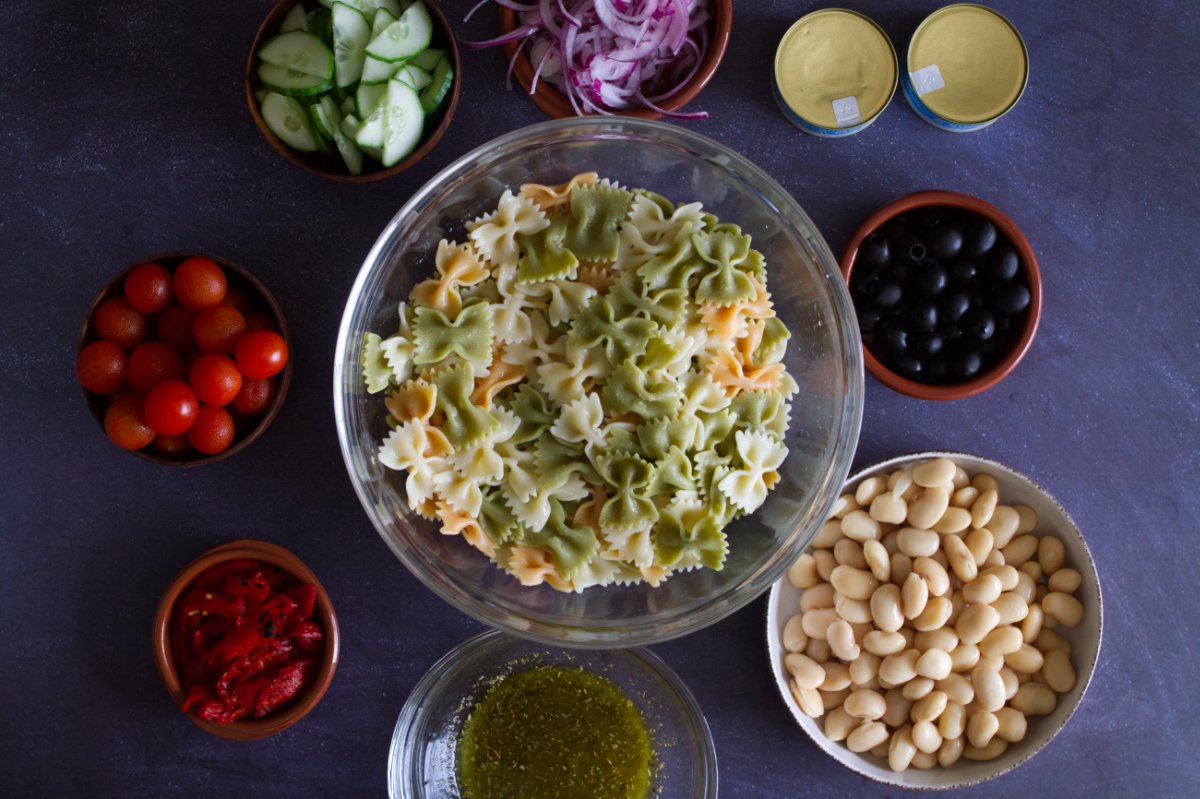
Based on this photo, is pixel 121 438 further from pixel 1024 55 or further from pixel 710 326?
pixel 1024 55

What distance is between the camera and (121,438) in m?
2.08

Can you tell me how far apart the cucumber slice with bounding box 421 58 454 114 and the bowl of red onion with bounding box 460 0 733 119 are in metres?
0.12

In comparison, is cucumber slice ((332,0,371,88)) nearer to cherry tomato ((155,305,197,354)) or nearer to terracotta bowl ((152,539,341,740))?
cherry tomato ((155,305,197,354))

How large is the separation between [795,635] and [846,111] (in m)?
1.29

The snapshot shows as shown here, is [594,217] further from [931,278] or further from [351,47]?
[931,278]

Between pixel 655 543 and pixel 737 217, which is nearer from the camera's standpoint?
pixel 655 543

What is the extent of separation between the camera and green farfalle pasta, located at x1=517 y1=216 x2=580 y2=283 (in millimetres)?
1972

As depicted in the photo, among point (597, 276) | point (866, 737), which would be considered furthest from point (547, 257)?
point (866, 737)

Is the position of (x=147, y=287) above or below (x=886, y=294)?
above

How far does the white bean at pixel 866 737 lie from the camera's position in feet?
7.54

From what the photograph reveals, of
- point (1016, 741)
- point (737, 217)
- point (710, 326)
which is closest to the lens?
point (710, 326)

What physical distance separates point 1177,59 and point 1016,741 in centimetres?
179

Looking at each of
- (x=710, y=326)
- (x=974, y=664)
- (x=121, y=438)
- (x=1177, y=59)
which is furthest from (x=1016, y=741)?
(x=121, y=438)

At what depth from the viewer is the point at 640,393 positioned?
195 centimetres
